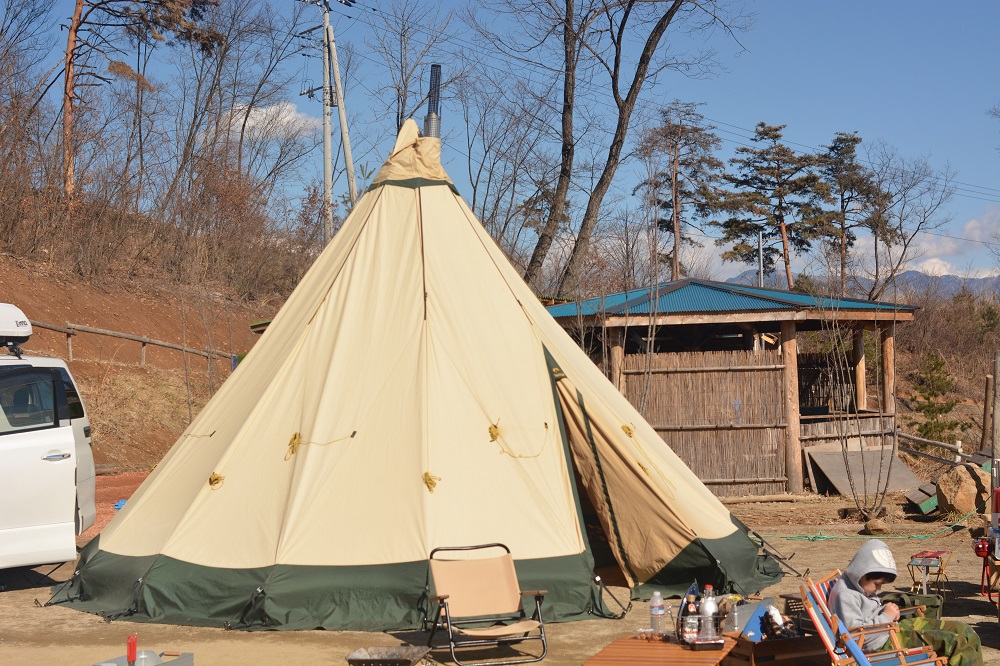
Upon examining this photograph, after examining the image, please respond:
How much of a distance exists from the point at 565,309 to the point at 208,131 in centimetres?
1987

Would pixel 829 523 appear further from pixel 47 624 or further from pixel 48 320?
pixel 48 320

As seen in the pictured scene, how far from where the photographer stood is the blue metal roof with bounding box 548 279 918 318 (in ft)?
49.8

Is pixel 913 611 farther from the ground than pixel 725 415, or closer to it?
closer to it

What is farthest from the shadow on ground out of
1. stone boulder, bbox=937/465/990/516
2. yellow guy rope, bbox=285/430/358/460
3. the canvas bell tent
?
stone boulder, bbox=937/465/990/516

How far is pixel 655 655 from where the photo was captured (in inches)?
232

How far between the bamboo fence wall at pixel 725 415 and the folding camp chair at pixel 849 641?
31.2 feet

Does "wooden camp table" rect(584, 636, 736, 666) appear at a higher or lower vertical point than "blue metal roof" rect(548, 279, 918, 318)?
lower

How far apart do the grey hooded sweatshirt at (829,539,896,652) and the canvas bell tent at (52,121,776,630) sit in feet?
7.68

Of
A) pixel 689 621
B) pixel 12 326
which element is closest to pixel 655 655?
pixel 689 621

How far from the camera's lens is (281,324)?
948 cm

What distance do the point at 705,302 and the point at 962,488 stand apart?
4.80 metres

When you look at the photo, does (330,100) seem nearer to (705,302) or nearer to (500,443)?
(705,302)

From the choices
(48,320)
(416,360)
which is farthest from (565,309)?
(48,320)

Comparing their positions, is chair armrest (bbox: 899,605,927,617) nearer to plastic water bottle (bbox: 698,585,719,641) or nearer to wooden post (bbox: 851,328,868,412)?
plastic water bottle (bbox: 698,585,719,641)
